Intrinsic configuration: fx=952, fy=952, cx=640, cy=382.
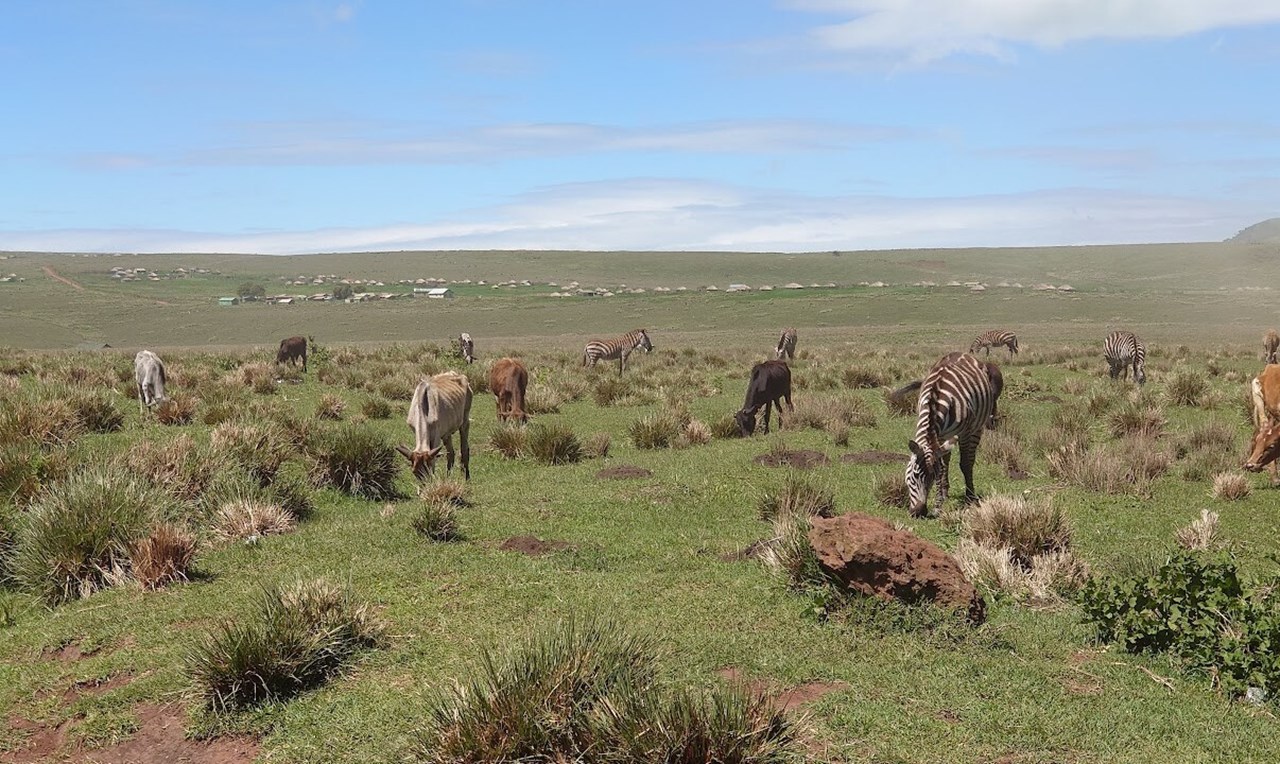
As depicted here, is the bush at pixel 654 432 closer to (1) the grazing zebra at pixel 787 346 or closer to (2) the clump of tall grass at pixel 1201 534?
(2) the clump of tall grass at pixel 1201 534

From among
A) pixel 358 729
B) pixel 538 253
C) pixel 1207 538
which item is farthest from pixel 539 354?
pixel 538 253

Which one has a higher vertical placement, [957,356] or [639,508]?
[957,356]

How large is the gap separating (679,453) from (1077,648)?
995 cm

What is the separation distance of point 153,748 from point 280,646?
0.91 metres

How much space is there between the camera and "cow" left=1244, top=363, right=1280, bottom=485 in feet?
40.1

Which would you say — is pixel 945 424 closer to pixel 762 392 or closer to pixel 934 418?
pixel 934 418

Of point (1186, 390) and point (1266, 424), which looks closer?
point (1266, 424)

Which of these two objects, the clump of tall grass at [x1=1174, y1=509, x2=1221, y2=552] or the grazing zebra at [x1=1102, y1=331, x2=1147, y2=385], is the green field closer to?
the clump of tall grass at [x1=1174, y1=509, x2=1221, y2=552]

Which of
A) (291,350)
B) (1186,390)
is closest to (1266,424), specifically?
(1186,390)

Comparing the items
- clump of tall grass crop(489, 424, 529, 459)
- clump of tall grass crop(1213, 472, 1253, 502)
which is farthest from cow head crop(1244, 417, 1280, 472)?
clump of tall grass crop(489, 424, 529, 459)

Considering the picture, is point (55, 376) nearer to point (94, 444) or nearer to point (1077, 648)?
point (94, 444)

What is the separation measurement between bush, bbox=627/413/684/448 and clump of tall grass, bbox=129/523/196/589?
31.7 feet

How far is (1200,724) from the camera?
5676 mm

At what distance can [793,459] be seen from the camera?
15.4 meters
